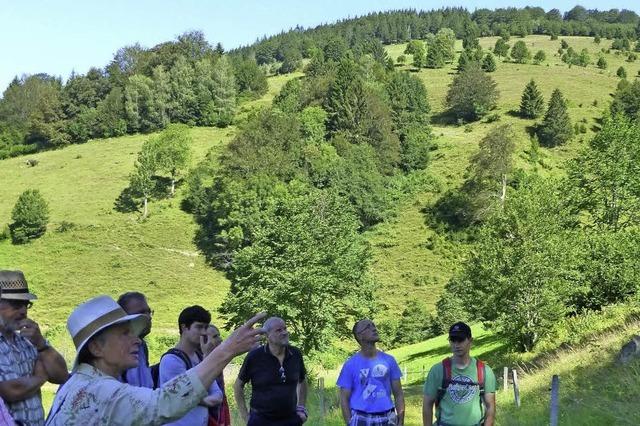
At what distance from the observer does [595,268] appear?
28703 millimetres

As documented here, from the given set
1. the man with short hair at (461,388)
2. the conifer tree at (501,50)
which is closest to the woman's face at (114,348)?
the man with short hair at (461,388)

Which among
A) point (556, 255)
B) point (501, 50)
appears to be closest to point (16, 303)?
point (556, 255)

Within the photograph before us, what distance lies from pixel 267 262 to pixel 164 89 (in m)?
65.7

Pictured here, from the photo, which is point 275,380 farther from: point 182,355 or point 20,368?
point 20,368

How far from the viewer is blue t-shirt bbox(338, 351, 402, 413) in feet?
21.5

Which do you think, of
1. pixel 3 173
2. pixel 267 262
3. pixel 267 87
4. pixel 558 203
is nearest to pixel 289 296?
pixel 267 262

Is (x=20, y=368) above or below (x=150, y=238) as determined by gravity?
above

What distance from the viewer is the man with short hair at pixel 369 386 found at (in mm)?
6555

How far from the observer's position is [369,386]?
6.59 meters

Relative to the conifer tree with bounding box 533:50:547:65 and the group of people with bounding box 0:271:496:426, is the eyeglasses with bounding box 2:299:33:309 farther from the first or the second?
the conifer tree with bounding box 533:50:547:65

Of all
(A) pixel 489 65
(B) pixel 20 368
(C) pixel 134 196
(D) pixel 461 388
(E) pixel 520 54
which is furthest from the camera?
(E) pixel 520 54

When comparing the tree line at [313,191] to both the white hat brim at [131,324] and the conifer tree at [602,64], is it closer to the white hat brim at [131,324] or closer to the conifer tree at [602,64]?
the white hat brim at [131,324]

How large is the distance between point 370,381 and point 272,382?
104 cm

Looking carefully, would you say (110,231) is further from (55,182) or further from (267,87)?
(267,87)
